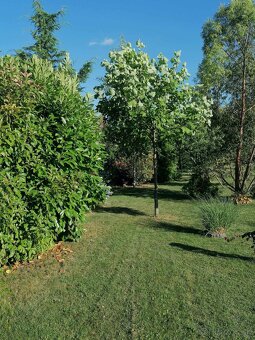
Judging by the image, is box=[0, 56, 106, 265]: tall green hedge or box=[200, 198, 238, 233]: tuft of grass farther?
box=[200, 198, 238, 233]: tuft of grass

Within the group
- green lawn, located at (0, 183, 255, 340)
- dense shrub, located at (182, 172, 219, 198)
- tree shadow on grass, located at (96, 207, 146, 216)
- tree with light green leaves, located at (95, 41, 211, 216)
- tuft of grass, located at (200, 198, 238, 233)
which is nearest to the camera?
green lawn, located at (0, 183, 255, 340)

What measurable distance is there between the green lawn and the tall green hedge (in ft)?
2.37

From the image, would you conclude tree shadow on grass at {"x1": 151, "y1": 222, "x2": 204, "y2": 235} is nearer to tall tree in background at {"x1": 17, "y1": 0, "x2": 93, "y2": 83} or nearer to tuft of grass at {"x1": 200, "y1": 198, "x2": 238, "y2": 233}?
tuft of grass at {"x1": 200, "y1": 198, "x2": 238, "y2": 233}

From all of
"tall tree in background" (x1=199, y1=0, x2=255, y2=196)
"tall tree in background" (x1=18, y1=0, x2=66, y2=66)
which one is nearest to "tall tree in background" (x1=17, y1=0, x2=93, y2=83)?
"tall tree in background" (x1=18, y1=0, x2=66, y2=66)

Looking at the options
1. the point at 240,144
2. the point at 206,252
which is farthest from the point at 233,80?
the point at 206,252

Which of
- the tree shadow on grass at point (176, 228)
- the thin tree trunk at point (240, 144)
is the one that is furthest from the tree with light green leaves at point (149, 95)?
the thin tree trunk at point (240, 144)

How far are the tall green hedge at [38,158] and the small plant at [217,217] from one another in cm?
308

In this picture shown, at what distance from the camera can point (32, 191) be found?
19.8 feet

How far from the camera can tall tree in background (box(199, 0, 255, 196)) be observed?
48.8 ft

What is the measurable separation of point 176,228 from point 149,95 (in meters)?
3.73

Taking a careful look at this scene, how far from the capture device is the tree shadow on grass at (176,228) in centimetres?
913

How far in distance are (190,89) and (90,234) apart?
198 inches

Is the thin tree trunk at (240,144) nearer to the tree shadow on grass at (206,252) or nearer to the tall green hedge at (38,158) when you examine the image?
the tree shadow on grass at (206,252)

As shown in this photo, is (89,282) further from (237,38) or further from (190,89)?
(237,38)
